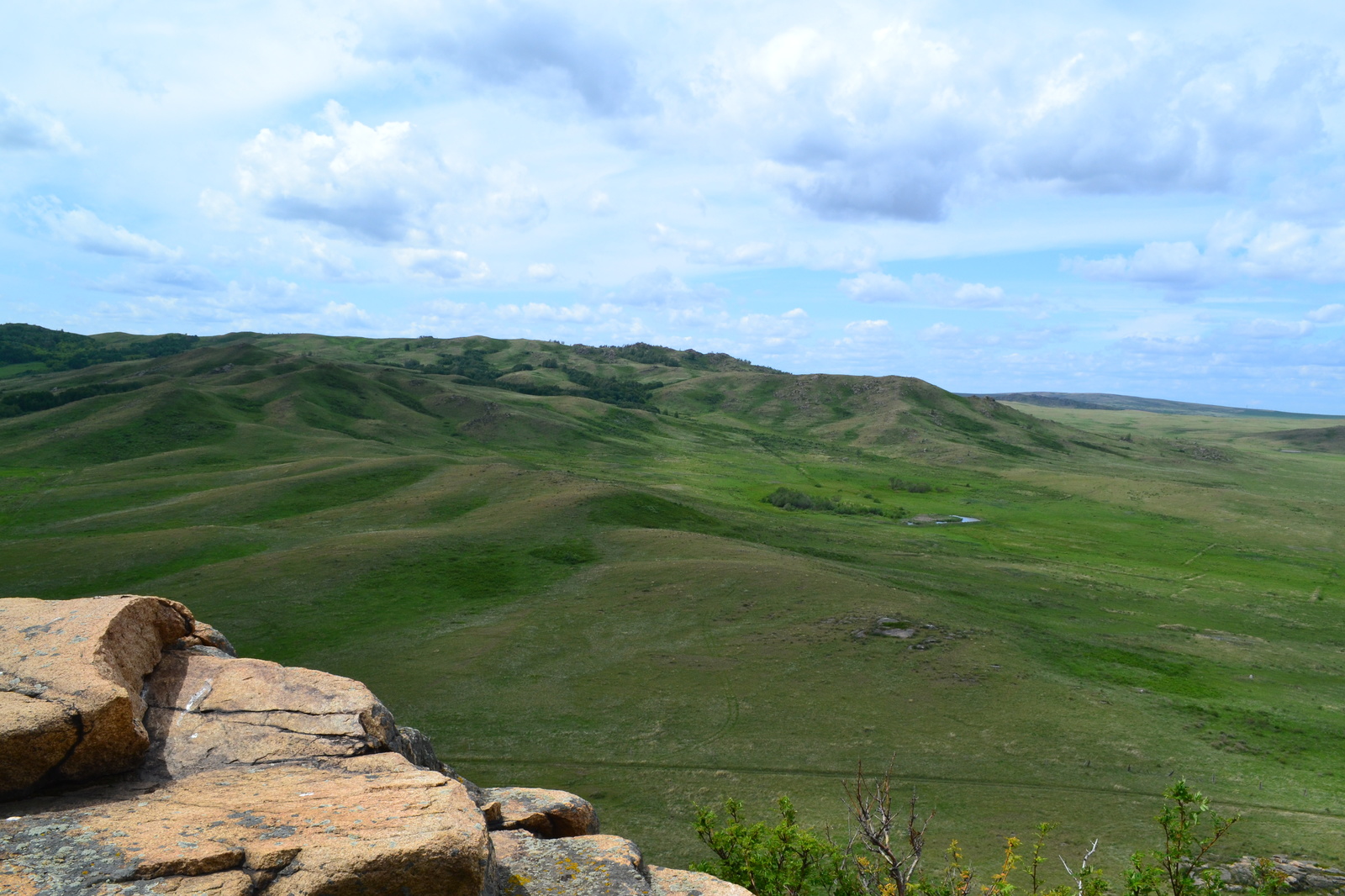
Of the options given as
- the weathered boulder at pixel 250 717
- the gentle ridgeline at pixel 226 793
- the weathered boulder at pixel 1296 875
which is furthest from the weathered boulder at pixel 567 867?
the weathered boulder at pixel 1296 875

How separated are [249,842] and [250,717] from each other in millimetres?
3916

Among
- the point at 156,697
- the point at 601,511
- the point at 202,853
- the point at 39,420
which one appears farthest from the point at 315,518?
the point at 39,420

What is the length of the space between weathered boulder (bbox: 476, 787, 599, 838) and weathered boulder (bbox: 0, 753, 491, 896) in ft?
7.87

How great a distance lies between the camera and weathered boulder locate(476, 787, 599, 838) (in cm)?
1083

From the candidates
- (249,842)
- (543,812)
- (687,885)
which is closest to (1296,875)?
(687,885)

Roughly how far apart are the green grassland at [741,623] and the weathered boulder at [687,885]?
15393mm

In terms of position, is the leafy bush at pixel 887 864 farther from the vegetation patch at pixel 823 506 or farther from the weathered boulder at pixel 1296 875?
the vegetation patch at pixel 823 506

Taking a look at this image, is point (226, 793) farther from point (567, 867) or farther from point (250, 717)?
point (567, 867)

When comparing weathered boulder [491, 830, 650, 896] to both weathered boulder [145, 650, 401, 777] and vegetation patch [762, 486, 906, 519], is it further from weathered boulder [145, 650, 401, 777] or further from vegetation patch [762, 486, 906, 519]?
vegetation patch [762, 486, 906, 519]

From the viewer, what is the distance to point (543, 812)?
11086 mm

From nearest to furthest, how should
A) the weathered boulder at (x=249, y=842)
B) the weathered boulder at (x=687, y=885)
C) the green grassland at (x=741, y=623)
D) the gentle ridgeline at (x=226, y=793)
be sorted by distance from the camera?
1. the weathered boulder at (x=249, y=842)
2. the gentle ridgeline at (x=226, y=793)
3. the weathered boulder at (x=687, y=885)
4. the green grassland at (x=741, y=623)

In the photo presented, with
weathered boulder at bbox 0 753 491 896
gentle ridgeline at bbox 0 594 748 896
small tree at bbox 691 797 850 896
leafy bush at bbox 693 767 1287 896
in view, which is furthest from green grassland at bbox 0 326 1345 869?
weathered boulder at bbox 0 753 491 896

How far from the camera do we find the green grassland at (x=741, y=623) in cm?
2995

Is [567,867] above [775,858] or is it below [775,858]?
above
